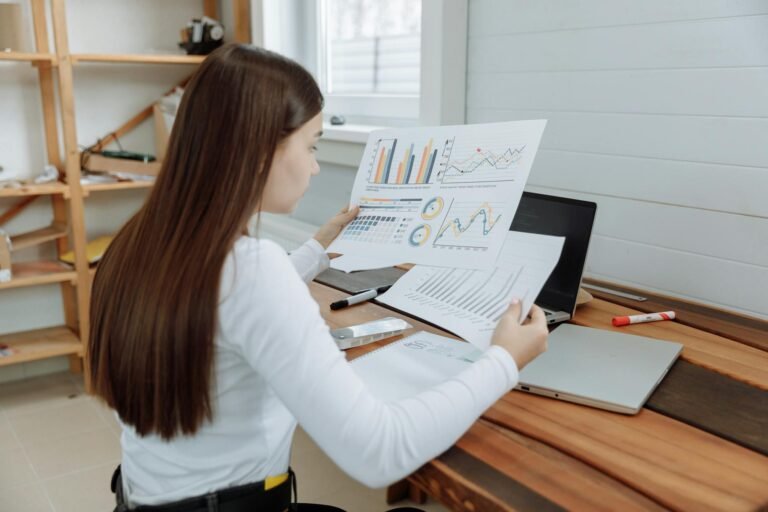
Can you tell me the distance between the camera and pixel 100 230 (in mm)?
3047

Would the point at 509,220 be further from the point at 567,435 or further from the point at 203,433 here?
the point at 203,433

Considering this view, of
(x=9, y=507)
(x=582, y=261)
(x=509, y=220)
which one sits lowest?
(x=9, y=507)

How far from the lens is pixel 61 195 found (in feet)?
9.25

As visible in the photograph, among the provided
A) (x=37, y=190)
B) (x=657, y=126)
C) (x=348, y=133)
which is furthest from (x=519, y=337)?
(x=37, y=190)

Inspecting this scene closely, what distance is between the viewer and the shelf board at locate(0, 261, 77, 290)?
256 centimetres

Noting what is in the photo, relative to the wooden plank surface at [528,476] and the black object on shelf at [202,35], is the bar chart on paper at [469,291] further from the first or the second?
the black object on shelf at [202,35]

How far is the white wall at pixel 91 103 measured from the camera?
2756 millimetres

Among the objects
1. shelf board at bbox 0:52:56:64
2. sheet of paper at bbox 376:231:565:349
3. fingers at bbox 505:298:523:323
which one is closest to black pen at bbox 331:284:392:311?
sheet of paper at bbox 376:231:565:349

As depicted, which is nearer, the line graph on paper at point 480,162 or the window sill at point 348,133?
the line graph on paper at point 480,162

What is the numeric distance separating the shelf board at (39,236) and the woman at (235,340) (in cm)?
194

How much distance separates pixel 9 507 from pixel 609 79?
6.52 feet

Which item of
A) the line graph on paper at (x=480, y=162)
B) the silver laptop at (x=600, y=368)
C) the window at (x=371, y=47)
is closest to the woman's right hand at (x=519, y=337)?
the silver laptop at (x=600, y=368)

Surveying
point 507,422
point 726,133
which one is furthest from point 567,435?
point 726,133

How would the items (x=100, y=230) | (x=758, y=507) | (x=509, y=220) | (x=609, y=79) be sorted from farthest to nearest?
(x=100, y=230) < (x=609, y=79) < (x=509, y=220) < (x=758, y=507)
